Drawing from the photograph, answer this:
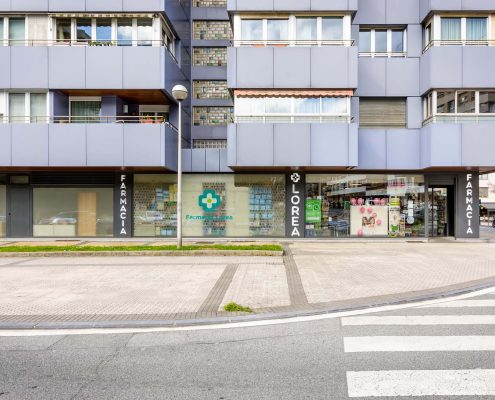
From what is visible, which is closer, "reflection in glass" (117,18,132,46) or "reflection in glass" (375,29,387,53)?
"reflection in glass" (117,18,132,46)

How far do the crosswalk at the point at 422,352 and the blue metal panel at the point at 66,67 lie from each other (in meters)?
16.0

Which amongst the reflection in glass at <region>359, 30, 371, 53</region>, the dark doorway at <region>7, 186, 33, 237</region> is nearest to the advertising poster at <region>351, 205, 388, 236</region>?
the reflection in glass at <region>359, 30, 371, 53</region>

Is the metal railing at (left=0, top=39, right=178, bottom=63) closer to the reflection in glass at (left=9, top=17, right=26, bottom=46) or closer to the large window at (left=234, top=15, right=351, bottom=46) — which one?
the reflection in glass at (left=9, top=17, right=26, bottom=46)

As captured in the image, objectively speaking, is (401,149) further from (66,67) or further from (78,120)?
(66,67)

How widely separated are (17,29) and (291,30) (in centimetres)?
1211

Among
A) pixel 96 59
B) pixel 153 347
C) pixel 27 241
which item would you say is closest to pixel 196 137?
pixel 96 59

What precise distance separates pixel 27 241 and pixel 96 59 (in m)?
8.59

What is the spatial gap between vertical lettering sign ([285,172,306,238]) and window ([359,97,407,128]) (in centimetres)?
397

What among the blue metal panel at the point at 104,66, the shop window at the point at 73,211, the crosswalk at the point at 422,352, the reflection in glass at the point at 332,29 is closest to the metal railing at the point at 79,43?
the blue metal panel at the point at 104,66

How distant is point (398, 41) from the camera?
63.9 ft

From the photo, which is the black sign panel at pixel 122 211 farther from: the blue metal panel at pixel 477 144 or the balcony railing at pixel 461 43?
the balcony railing at pixel 461 43

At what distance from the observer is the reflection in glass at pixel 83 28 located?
61.3ft

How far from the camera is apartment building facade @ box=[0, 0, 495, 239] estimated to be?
691 inches

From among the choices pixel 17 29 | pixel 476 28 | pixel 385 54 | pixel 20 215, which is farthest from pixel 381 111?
pixel 20 215
